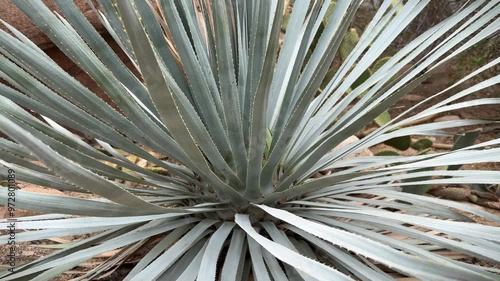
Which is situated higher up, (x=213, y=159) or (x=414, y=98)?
(x=414, y=98)

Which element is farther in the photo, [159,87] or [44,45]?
[44,45]

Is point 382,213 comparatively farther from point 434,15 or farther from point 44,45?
point 434,15

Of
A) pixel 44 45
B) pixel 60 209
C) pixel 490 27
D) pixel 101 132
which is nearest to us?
pixel 60 209

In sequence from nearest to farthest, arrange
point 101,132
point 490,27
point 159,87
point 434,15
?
point 159,87 → point 101,132 → point 490,27 → point 434,15

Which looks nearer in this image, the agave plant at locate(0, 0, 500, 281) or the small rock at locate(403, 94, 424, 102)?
the agave plant at locate(0, 0, 500, 281)

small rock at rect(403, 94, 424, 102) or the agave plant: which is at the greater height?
small rock at rect(403, 94, 424, 102)

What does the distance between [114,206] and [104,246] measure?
17 centimetres

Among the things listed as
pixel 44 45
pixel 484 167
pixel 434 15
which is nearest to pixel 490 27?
pixel 484 167

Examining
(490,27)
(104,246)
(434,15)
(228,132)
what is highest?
(434,15)

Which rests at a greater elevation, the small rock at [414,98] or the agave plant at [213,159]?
the small rock at [414,98]

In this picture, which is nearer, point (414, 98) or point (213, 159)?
point (213, 159)

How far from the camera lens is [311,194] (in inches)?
41.8

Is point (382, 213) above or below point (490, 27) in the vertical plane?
below

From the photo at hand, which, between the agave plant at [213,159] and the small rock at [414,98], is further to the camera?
the small rock at [414,98]
